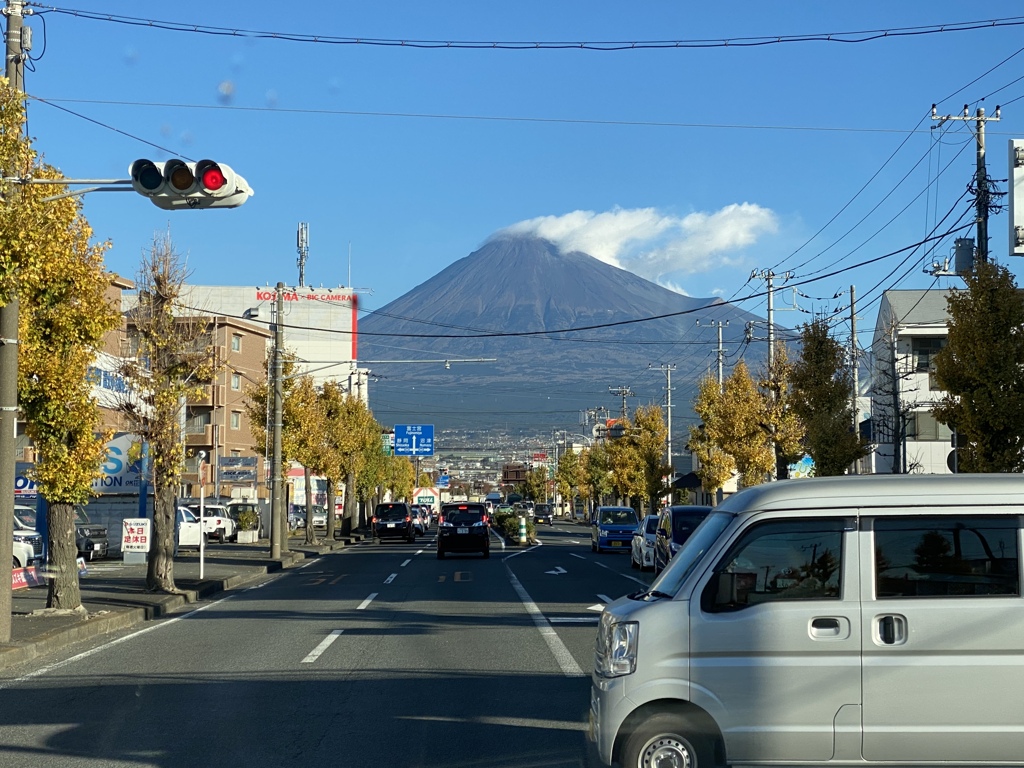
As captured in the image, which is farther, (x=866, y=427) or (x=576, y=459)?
(x=576, y=459)

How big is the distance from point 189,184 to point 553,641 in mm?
6796

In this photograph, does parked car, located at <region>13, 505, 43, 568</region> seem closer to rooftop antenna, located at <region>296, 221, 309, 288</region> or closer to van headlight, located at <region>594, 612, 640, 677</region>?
van headlight, located at <region>594, 612, 640, 677</region>

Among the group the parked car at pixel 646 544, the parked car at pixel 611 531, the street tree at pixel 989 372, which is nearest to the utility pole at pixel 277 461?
the parked car at pixel 646 544

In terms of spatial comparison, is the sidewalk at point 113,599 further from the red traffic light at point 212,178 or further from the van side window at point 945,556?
the van side window at point 945,556

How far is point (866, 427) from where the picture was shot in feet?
163

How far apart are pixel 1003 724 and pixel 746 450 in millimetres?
39084

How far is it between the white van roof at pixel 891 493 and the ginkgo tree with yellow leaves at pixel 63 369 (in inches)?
423

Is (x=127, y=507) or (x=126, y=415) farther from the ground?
(x=126, y=415)

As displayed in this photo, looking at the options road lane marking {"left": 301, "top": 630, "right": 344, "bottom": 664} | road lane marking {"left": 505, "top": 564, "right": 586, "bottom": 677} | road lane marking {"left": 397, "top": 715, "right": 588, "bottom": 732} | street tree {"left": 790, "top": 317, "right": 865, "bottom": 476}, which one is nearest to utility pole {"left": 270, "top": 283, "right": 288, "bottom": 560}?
road lane marking {"left": 505, "top": 564, "right": 586, "bottom": 677}

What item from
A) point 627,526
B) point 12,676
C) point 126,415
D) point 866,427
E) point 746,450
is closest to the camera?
point 12,676

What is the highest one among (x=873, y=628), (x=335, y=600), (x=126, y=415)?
(x=126, y=415)

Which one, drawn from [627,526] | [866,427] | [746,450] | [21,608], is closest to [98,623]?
[21,608]

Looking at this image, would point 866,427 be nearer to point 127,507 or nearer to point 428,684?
point 127,507

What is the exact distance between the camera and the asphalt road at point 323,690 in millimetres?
7672
